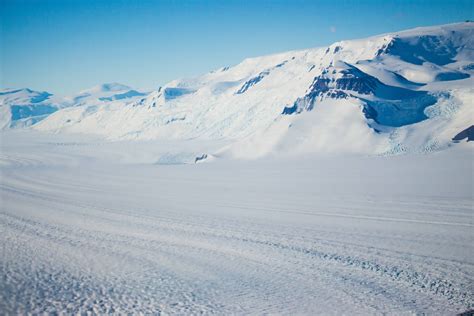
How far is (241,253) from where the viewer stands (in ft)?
56.0

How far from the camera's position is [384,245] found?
17719 mm

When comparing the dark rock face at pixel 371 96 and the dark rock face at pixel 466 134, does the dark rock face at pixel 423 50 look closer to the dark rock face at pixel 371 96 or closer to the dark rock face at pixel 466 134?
the dark rock face at pixel 371 96

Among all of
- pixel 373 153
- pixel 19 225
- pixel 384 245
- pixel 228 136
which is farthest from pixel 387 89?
pixel 19 225

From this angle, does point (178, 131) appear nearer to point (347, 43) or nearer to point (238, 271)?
point (347, 43)

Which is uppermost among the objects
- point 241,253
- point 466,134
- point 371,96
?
point 371,96

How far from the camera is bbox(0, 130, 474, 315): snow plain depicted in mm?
12320

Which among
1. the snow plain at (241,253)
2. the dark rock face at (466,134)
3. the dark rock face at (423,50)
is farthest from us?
the dark rock face at (423,50)

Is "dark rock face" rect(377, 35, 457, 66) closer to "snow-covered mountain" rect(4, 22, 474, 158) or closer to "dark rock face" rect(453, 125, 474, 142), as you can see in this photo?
"snow-covered mountain" rect(4, 22, 474, 158)

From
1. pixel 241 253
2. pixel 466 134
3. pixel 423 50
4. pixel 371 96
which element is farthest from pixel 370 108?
pixel 423 50

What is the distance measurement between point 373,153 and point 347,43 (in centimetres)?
14345

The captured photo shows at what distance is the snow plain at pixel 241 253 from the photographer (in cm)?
1232

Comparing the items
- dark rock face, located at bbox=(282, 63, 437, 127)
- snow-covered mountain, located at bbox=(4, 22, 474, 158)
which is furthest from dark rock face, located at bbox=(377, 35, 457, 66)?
dark rock face, located at bbox=(282, 63, 437, 127)

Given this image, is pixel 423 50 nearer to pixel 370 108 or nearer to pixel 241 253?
pixel 370 108

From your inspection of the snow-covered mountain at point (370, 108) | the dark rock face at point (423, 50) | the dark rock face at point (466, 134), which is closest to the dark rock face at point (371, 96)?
the snow-covered mountain at point (370, 108)
